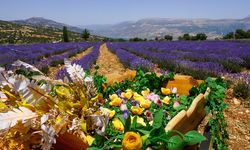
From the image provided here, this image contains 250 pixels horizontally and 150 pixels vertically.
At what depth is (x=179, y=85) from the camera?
11.5 ft

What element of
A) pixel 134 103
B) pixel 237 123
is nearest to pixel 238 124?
pixel 237 123

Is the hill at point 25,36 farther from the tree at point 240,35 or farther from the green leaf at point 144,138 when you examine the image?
the green leaf at point 144,138

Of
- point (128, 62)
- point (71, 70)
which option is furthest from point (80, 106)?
point (128, 62)

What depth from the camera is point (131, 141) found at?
4.68 ft

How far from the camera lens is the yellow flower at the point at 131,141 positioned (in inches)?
55.7

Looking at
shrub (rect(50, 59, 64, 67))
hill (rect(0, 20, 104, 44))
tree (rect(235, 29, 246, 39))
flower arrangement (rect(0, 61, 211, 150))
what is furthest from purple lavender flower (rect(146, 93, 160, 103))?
hill (rect(0, 20, 104, 44))

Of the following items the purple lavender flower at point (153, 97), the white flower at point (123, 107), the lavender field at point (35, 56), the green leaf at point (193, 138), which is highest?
the green leaf at point (193, 138)

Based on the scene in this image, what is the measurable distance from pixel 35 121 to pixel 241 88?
576cm

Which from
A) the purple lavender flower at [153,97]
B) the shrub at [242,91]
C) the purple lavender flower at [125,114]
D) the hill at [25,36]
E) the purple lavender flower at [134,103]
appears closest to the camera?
the purple lavender flower at [125,114]

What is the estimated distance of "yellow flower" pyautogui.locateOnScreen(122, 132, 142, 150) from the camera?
1414 millimetres

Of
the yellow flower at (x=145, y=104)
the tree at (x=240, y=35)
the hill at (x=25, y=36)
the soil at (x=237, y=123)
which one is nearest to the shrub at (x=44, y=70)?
the soil at (x=237, y=123)

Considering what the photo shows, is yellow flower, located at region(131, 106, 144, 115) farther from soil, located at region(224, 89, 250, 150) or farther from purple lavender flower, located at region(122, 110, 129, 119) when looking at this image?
soil, located at region(224, 89, 250, 150)

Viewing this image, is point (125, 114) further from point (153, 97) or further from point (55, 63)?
point (55, 63)

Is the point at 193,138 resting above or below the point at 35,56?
above
